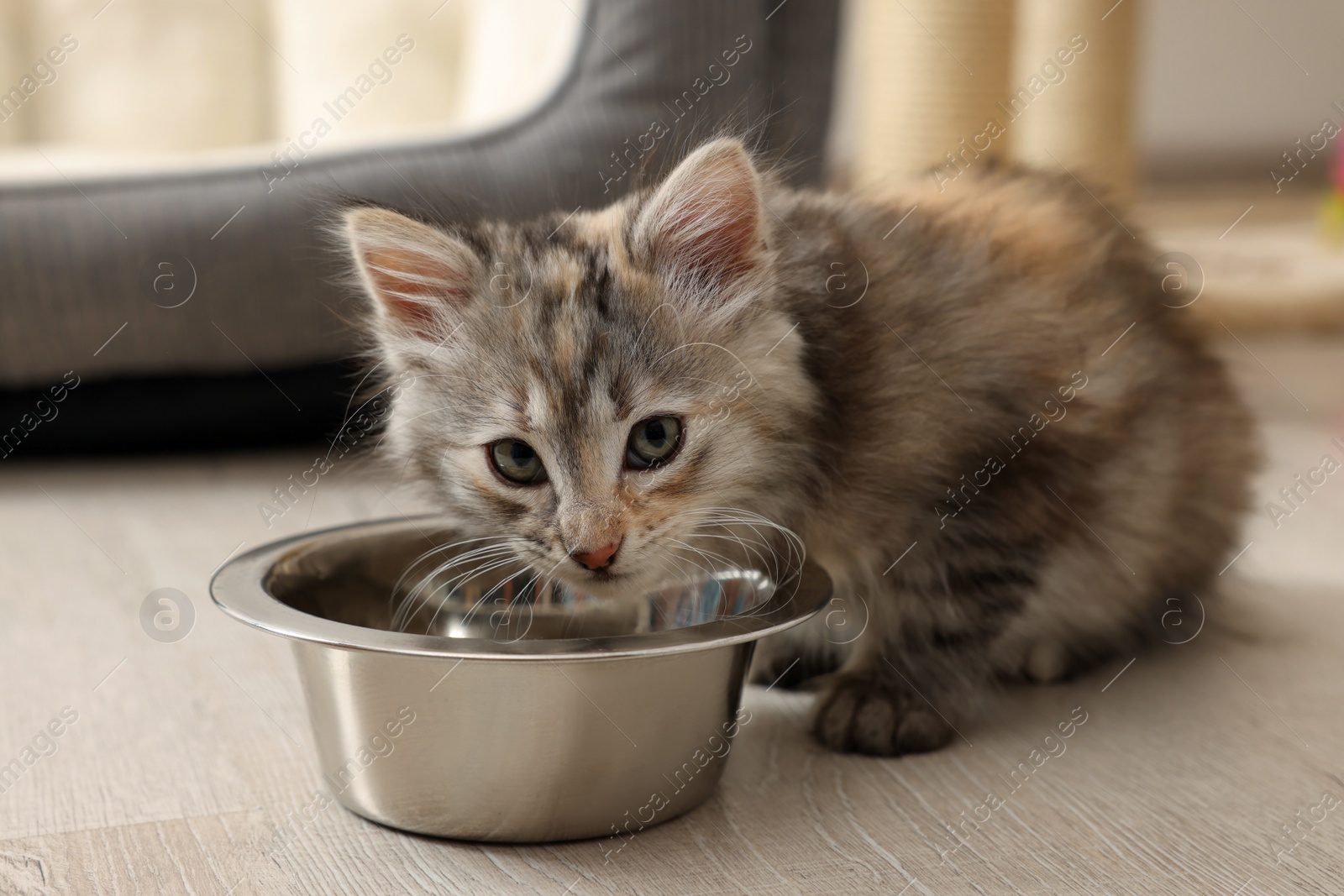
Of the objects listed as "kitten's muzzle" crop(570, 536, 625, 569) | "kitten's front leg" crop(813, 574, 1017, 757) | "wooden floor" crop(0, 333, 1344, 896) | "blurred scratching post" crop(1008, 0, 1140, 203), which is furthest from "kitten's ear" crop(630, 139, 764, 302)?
"blurred scratching post" crop(1008, 0, 1140, 203)

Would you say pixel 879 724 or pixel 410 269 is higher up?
pixel 410 269

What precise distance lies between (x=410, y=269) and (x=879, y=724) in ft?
2.55

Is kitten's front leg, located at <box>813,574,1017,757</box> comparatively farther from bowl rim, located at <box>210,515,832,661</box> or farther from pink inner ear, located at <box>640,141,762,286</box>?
pink inner ear, located at <box>640,141,762,286</box>

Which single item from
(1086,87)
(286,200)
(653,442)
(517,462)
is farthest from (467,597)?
(1086,87)

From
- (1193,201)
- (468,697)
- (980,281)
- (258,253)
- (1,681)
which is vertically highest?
(980,281)

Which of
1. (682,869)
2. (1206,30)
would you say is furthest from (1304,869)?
(1206,30)

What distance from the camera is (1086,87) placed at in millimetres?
3490

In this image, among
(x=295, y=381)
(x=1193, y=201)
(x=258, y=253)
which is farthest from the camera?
(x=1193, y=201)

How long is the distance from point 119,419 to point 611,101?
4.46 ft

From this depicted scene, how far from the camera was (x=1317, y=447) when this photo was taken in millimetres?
2922

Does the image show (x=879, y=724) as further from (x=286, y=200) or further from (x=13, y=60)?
(x=13, y=60)

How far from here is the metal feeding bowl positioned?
4.04ft

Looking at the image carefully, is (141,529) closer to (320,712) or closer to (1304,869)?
(320,712)

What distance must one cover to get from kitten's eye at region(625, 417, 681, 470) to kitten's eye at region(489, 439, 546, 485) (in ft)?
0.33
